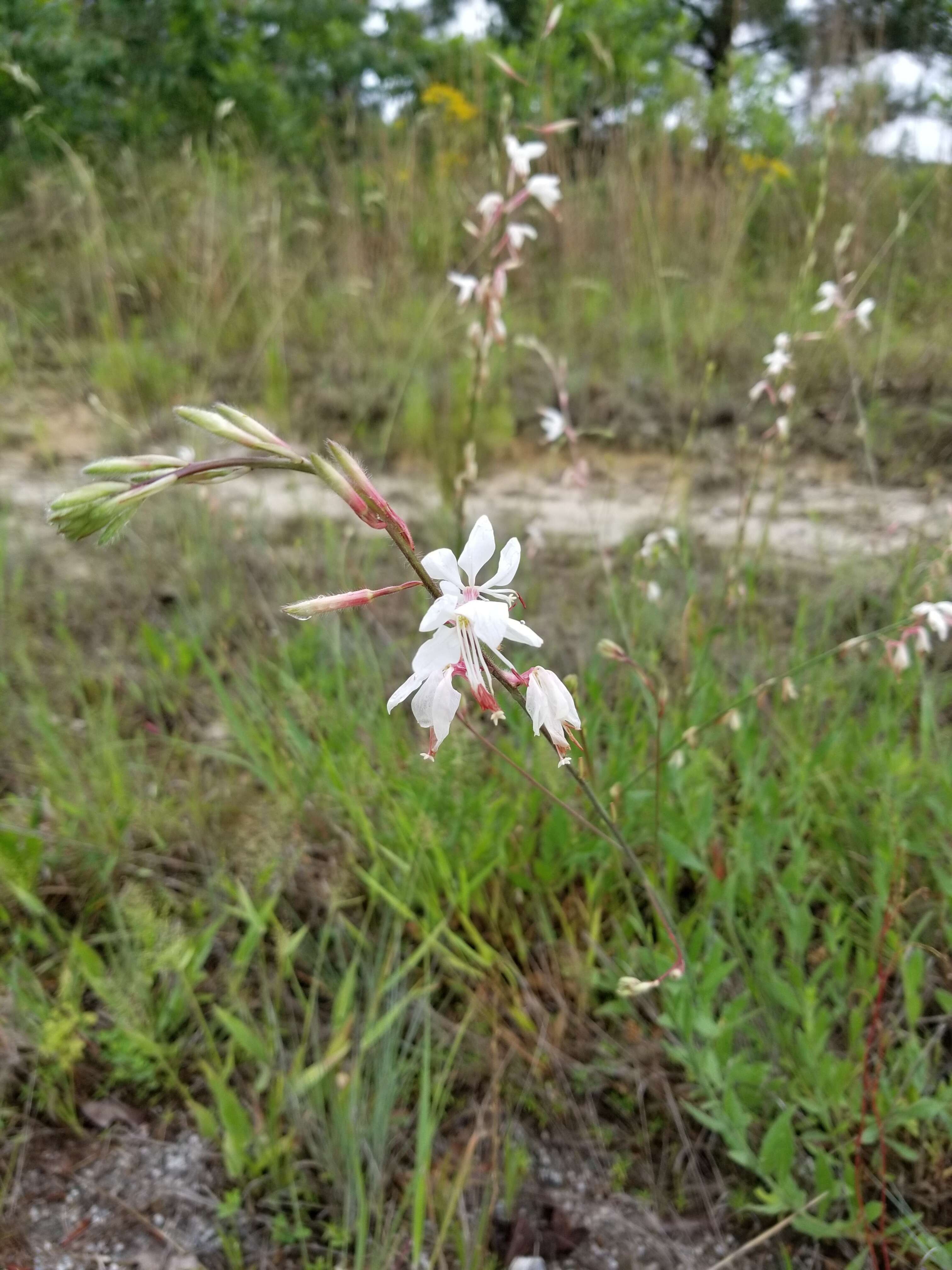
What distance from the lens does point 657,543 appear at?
2.00 m

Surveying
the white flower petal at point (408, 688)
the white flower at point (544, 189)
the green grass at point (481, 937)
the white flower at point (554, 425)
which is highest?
the white flower at point (544, 189)

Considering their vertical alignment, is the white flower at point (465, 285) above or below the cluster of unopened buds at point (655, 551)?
above

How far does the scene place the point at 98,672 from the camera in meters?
2.35

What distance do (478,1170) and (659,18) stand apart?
8465 millimetres

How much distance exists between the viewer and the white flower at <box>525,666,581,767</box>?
2.46 feet

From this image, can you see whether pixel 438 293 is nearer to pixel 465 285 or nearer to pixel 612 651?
pixel 465 285

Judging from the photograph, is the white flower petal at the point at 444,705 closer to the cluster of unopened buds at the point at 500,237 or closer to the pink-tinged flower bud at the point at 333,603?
the pink-tinged flower bud at the point at 333,603

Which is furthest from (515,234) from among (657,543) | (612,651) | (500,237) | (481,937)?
(481,937)

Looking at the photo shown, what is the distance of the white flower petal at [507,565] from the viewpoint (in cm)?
70

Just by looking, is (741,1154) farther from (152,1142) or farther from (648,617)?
(648,617)

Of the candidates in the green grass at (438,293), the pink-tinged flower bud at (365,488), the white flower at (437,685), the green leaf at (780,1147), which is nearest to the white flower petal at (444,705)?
the white flower at (437,685)

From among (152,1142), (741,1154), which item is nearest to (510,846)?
(741,1154)

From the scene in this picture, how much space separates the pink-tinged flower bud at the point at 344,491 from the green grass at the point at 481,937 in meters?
0.75

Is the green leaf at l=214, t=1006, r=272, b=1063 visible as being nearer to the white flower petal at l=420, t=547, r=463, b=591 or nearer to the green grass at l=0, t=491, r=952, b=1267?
the green grass at l=0, t=491, r=952, b=1267
